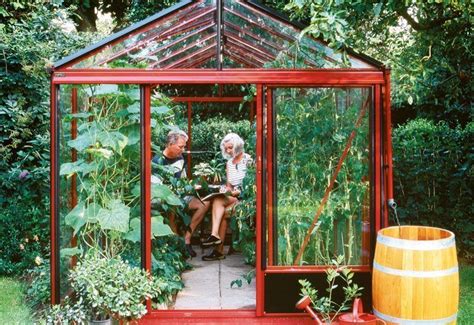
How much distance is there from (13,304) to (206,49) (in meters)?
2.57

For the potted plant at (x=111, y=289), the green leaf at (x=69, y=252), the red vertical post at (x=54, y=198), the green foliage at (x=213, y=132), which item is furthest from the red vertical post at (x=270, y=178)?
the green foliage at (x=213, y=132)

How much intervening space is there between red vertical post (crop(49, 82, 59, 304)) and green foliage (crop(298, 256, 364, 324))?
1640 mm

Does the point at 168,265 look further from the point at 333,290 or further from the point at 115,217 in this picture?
the point at 333,290

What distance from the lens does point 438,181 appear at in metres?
6.95

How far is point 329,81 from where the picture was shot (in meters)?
4.32

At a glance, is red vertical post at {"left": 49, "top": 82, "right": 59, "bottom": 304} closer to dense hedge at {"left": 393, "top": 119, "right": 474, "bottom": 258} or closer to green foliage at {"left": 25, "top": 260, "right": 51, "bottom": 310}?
green foliage at {"left": 25, "top": 260, "right": 51, "bottom": 310}

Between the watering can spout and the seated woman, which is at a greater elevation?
the seated woman

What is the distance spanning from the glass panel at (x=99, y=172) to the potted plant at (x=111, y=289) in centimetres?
26

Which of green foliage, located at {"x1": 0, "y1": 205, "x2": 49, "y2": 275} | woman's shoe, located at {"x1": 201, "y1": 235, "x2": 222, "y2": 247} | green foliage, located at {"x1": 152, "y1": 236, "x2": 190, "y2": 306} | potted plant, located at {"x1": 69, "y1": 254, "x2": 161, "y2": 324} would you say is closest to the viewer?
potted plant, located at {"x1": 69, "y1": 254, "x2": 161, "y2": 324}

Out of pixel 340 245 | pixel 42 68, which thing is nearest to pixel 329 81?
pixel 340 245

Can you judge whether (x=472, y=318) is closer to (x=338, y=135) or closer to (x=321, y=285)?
(x=321, y=285)

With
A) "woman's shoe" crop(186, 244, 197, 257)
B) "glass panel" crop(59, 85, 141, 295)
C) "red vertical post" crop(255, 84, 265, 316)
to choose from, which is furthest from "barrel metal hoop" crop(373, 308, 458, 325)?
"woman's shoe" crop(186, 244, 197, 257)

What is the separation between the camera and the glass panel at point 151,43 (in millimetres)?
4344

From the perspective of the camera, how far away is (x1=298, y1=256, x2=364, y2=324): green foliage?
13.4 feet
